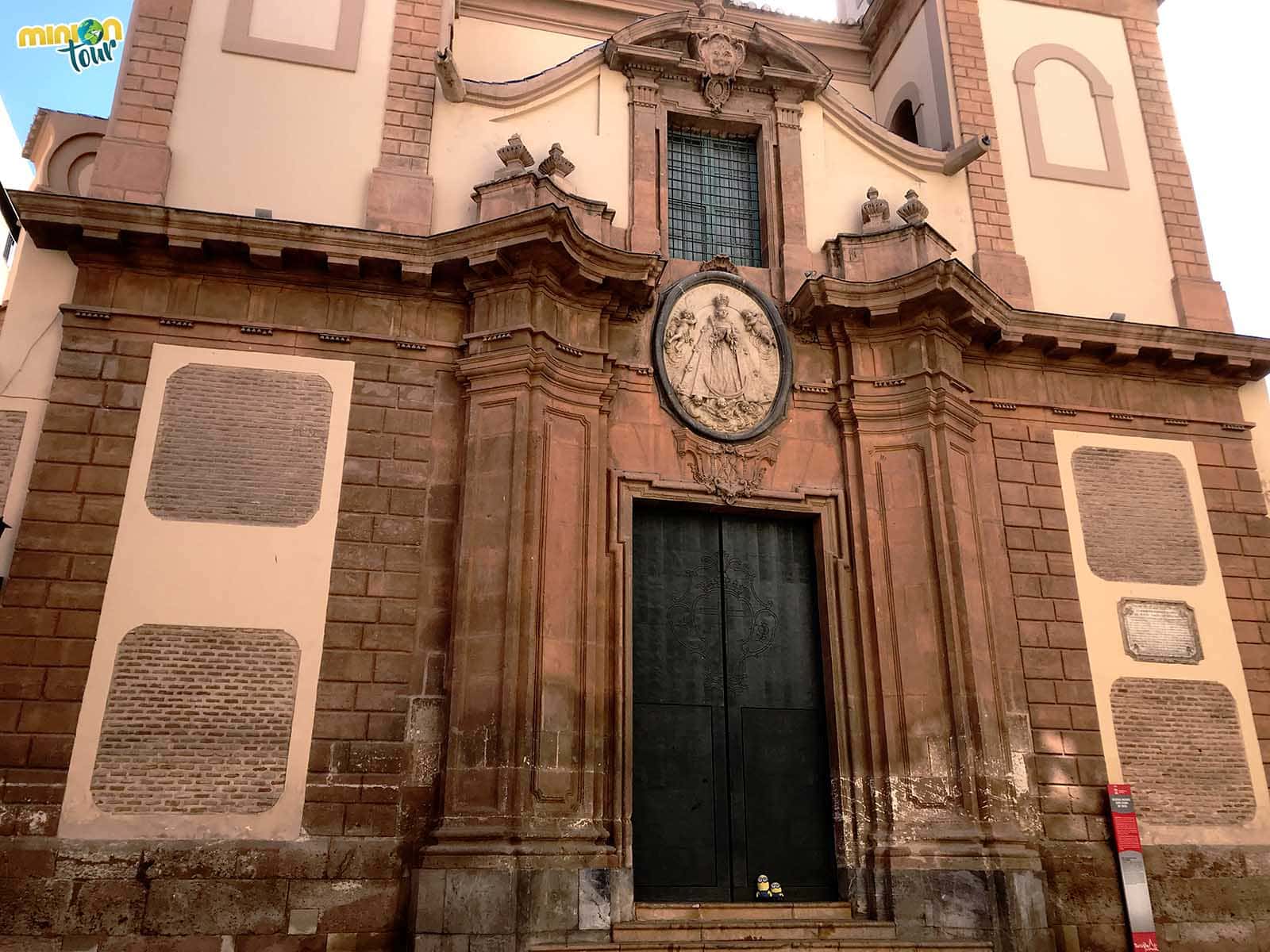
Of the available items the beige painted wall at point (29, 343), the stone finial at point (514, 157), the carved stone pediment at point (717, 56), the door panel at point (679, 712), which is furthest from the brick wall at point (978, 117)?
the beige painted wall at point (29, 343)

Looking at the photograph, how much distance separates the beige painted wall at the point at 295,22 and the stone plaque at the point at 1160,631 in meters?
10.9

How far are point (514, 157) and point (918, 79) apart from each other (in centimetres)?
648

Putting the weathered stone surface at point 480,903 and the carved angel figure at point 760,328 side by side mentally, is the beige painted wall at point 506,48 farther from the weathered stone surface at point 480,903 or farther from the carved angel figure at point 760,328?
the weathered stone surface at point 480,903

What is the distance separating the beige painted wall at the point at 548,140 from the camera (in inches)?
460

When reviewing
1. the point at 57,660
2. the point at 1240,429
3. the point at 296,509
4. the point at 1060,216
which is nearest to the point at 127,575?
the point at 57,660

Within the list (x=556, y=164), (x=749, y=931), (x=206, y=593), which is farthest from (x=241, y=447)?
(x=749, y=931)

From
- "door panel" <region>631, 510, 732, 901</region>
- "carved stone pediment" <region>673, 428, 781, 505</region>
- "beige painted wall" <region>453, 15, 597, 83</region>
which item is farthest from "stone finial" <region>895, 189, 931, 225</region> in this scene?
"beige painted wall" <region>453, 15, 597, 83</region>

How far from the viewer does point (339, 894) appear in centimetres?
880

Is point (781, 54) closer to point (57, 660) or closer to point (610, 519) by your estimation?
point (610, 519)

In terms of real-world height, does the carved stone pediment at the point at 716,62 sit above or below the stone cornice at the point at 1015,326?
above

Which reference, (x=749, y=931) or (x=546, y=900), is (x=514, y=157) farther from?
(x=749, y=931)

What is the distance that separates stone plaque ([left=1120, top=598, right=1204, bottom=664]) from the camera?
1134 cm

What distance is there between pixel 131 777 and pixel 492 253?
5.75m

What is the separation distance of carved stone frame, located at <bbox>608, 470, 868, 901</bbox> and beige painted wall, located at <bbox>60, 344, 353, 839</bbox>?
2753 millimetres
